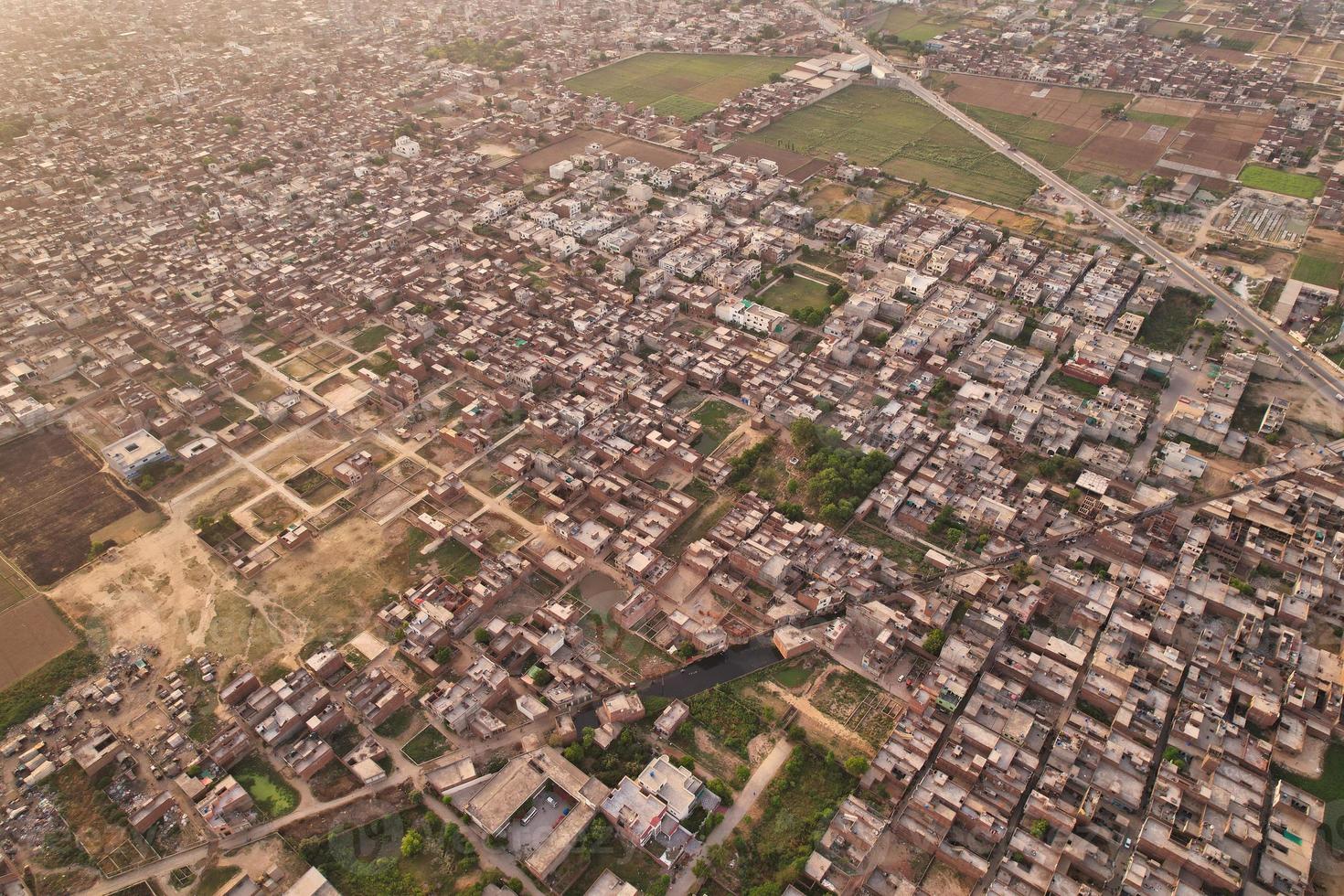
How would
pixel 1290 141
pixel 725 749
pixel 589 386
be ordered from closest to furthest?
pixel 725 749, pixel 589 386, pixel 1290 141

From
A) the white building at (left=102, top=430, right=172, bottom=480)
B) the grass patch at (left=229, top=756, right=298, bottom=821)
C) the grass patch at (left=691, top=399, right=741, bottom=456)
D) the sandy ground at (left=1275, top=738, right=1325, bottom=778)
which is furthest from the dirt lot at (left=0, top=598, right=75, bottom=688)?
the sandy ground at (left=1275, top=738, right=1325, bottom=778)

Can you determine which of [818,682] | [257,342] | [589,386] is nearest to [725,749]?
[818,682]

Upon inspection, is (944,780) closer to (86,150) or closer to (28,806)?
(28,806)

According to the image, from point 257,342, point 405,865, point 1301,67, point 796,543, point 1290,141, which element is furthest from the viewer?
point 1301,67

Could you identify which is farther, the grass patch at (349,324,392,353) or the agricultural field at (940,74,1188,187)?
the agricultural field at (940,74,1188,187)

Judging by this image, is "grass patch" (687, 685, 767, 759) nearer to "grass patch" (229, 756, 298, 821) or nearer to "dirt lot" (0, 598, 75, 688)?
"grass patch" (229, 756, 298, 821)

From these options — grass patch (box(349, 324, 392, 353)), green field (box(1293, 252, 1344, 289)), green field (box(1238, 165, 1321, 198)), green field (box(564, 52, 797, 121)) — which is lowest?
grass patch (box(349, 324, 392, 353))

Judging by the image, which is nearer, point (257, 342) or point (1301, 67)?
point (257, 342)
